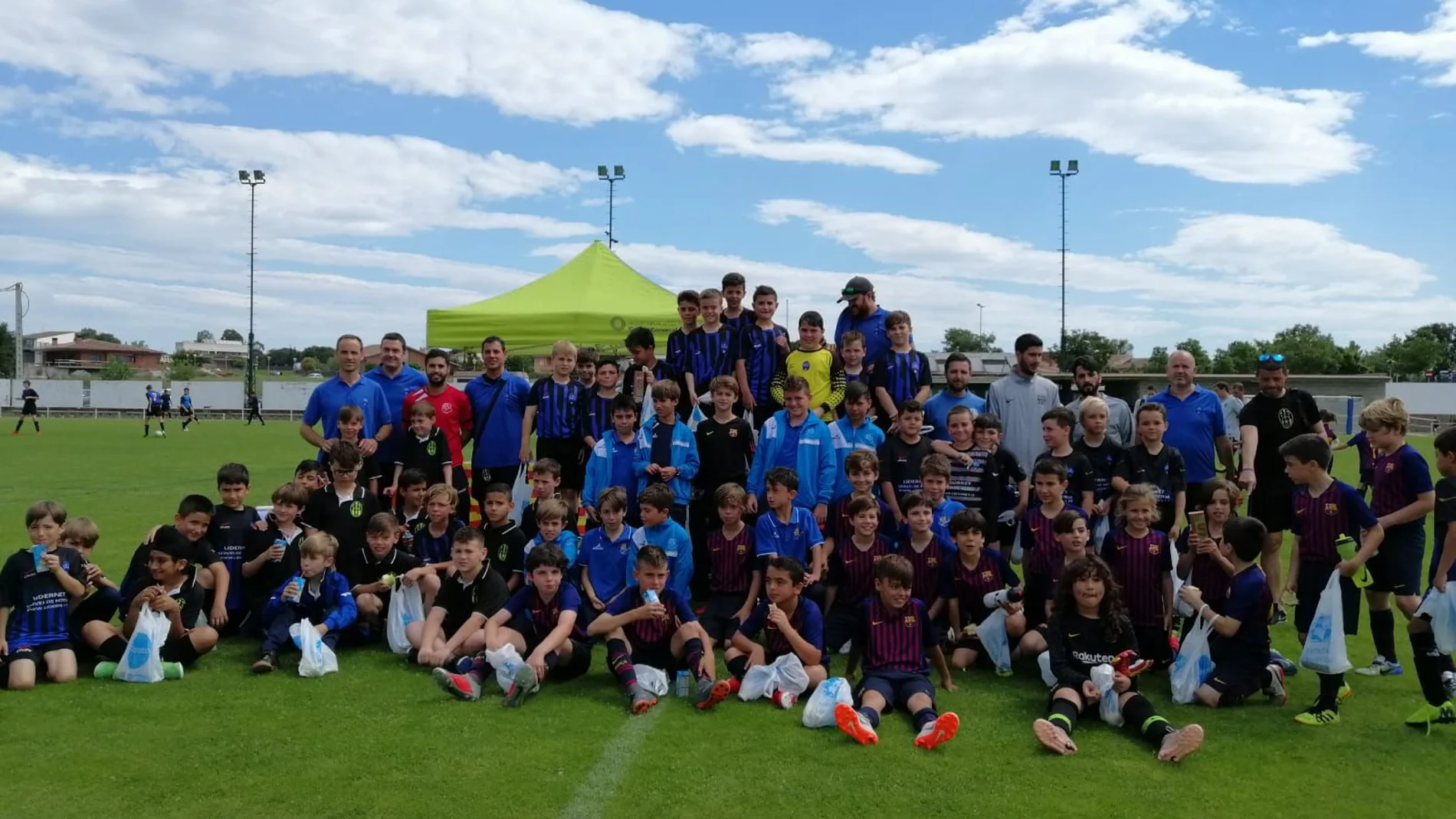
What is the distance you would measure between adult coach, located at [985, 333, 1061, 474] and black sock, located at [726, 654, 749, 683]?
2.95 meters

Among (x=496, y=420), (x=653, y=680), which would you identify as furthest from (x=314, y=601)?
(x=653, y=680)

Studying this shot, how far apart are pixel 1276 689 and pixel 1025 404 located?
8.85ft

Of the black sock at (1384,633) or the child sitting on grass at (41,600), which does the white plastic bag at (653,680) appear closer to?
the child sitting on grass at (41,600)

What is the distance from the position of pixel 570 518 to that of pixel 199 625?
267cm

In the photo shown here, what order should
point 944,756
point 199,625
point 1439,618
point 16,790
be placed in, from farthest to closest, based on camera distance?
point 199,625 → point 1439,618 → point 944,756 → point 16,790

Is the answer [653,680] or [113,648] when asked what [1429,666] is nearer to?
[653,680]

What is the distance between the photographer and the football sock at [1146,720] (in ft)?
14.6

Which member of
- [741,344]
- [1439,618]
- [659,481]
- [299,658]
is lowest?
[299,658]

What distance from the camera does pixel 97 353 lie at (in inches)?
4936

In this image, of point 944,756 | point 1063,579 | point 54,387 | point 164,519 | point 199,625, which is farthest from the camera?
point 54,387

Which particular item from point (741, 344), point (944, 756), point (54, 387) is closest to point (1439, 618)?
point (944, 756)

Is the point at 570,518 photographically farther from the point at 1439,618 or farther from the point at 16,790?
the point at 1439,618

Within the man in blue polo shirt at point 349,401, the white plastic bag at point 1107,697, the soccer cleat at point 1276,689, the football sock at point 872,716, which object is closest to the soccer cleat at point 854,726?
the football sock at point 872,716

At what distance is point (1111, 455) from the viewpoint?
6637 millimetres
